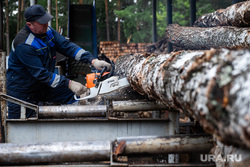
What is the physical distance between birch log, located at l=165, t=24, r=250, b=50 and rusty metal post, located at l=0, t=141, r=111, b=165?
→ 1.92m

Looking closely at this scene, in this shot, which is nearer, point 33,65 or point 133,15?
point 33,65

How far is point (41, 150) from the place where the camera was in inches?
70.8

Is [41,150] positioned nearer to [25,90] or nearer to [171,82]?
[171,82]

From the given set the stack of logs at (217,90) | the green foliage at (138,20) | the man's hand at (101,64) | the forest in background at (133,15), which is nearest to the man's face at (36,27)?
the man's hand at (101,64)

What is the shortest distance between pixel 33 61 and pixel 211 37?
3.19m

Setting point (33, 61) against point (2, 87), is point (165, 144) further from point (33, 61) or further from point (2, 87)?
point (33, 61)

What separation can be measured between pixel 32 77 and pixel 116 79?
121cm

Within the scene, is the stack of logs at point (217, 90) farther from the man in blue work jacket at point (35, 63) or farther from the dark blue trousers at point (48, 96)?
the dark blue trousers at point (48, 96)

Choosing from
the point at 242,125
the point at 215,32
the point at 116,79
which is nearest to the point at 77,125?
the point at 116,79

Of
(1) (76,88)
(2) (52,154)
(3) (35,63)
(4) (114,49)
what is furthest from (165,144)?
(4) (114,49)

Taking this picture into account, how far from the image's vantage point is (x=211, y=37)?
468 centimetres

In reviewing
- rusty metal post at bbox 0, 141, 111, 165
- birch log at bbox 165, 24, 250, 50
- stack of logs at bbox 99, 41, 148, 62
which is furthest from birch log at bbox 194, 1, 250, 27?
stack of logs at bbox 99, 41, 148, 62

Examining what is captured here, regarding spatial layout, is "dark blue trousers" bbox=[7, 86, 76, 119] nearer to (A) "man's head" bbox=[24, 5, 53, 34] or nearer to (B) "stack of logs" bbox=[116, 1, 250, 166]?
(A) "man's head" bbox=[24, 5, 53, 34]

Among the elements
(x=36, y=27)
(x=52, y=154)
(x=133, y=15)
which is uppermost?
(x=133, y=15)
